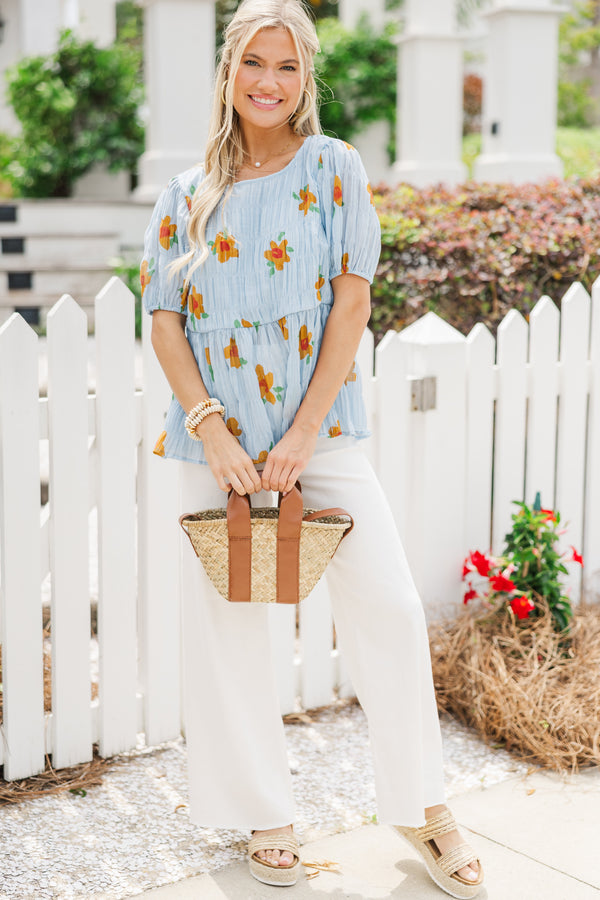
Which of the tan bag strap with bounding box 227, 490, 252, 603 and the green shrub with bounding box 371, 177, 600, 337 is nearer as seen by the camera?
the tan bag strap with bounding box 227, 490, 252, 603

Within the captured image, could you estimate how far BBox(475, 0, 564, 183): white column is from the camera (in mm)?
8375

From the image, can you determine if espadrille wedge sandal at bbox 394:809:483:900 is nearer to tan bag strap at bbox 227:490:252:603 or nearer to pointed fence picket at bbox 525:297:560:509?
tan bag strap at bbox 227:490:252:603

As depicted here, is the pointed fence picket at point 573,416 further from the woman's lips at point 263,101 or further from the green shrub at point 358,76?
the green shrub at point 358,76

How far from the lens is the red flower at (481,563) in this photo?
3320 mm

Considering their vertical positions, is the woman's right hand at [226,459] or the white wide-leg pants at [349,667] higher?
the woman's right hand at [226,459]

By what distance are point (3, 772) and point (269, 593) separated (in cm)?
113

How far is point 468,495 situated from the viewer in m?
3.51

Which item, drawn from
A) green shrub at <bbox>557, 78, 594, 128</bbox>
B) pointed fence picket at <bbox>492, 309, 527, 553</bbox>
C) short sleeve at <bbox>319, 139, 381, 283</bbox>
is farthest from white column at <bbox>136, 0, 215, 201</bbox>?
green shrub at <bbox>557, 78, 594, 128</bbox>

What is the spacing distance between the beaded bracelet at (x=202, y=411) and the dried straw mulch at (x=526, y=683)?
1.36m

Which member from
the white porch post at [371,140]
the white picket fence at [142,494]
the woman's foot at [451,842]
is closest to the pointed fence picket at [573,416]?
the white picket fence at [142,494]

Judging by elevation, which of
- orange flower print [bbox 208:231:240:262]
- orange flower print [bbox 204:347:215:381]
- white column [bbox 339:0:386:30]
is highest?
white column [bbox 339:0:386:30]

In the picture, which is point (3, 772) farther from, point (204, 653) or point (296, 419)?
point (296, 419)

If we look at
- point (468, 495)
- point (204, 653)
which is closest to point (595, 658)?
point (468, 495)

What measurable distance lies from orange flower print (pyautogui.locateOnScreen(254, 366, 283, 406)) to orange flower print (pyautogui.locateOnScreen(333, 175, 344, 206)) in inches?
15.1
